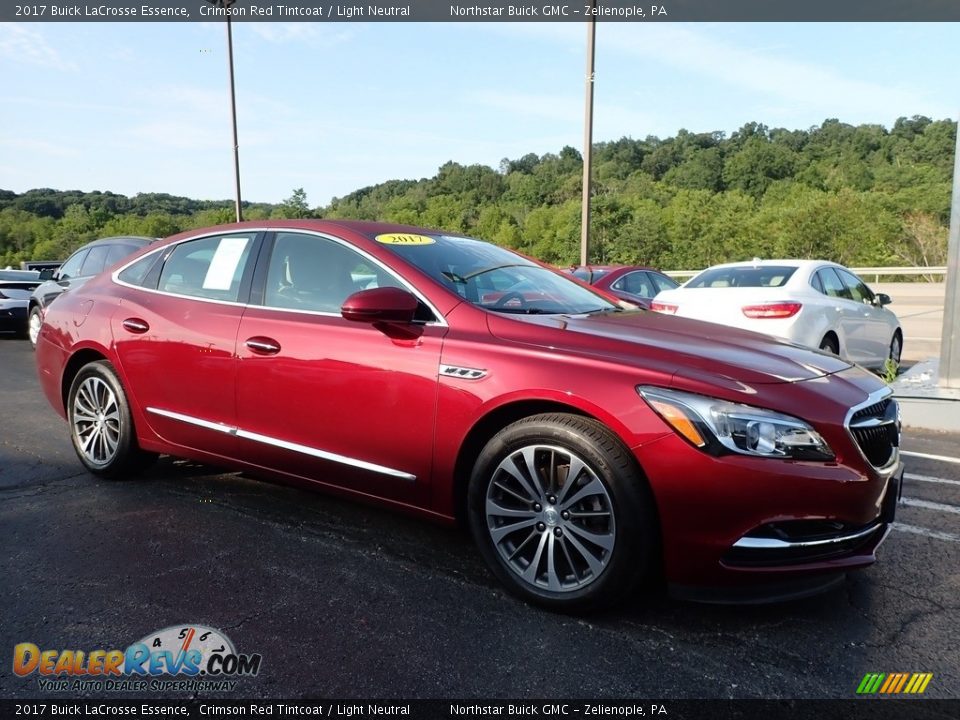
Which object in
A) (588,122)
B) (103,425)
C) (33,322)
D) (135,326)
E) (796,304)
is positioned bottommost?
(33,322)

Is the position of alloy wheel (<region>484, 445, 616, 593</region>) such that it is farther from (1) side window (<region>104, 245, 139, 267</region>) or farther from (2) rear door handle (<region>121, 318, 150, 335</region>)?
(1) side window (<region>104, 245, 139, 267</region>)

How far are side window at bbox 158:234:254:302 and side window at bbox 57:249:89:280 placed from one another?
759 centimetres

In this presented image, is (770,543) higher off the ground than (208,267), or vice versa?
(208,267)

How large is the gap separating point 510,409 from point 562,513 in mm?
439

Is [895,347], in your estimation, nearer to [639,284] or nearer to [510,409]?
[639,284]

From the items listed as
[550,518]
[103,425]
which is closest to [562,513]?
[550,518]

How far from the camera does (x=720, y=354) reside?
276 cm

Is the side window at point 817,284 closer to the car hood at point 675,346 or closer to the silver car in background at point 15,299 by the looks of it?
the car hood at point 675,346

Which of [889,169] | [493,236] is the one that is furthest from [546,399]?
[493,236]

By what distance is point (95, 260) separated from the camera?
1033 cm

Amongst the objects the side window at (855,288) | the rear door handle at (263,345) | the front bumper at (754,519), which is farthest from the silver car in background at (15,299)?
the front bumper at (754,519)

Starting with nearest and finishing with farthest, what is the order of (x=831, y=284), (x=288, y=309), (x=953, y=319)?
(x=288, y=309) < (x=953, y=319) < (x=831, y=284)

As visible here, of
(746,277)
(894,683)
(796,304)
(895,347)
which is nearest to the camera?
(894,683)

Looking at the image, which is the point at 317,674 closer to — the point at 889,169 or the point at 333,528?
the point at 333,528
